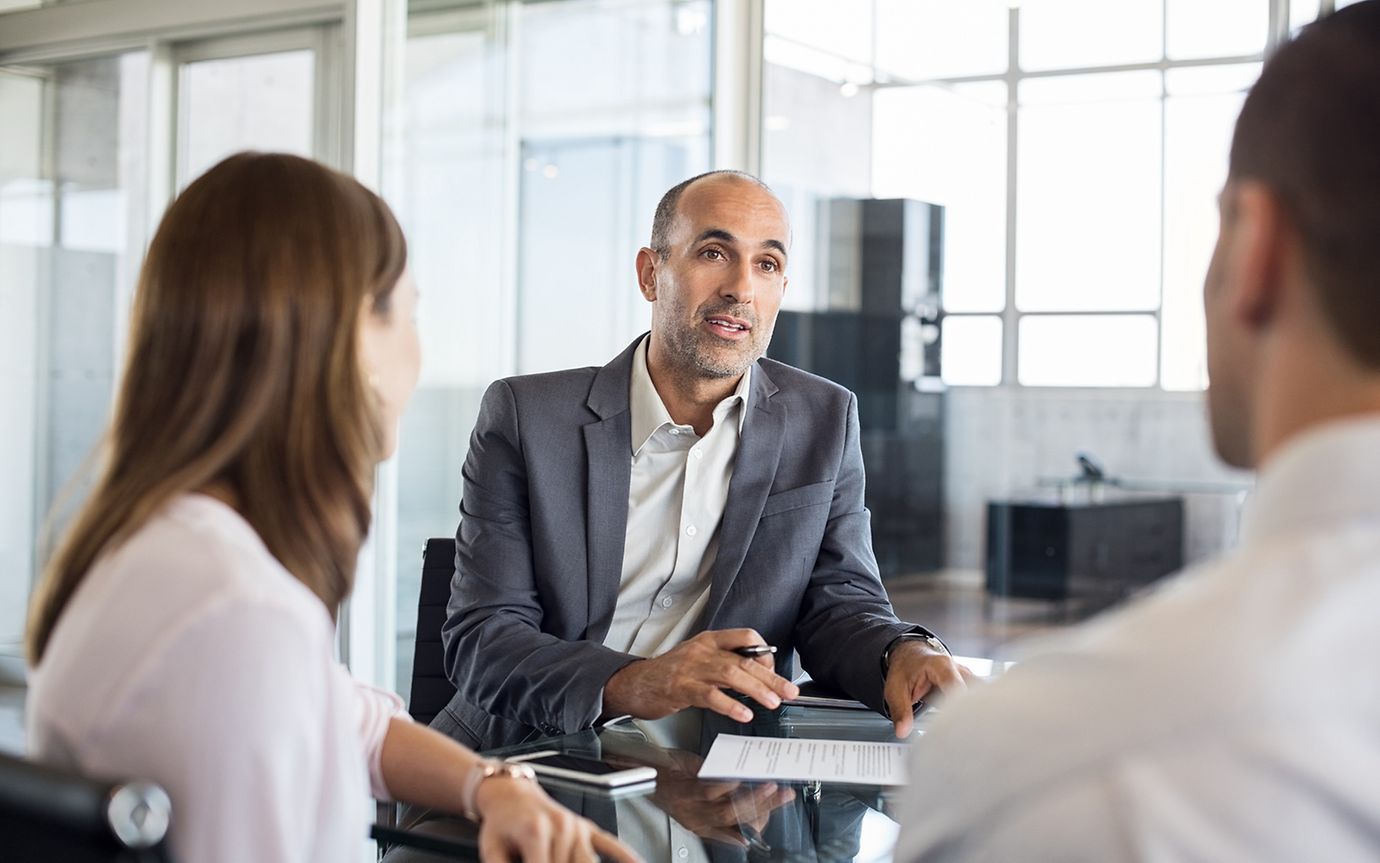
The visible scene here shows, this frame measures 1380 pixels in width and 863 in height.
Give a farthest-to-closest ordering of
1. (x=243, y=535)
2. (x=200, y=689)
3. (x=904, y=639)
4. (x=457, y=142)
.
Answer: (x=457, y=142) < (x=904, y=639) < (x=243, y=535) < (x=200, y=689)

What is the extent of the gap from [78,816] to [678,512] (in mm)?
1604

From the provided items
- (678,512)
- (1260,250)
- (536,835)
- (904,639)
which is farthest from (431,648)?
(1260,250)

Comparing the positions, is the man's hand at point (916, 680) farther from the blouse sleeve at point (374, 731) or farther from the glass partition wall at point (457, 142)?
the glass partition wall at point (457, 142)

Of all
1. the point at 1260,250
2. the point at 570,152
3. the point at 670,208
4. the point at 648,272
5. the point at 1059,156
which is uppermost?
the point at 570,152

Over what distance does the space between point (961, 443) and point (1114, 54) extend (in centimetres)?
123

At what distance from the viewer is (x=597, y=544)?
2234 mm

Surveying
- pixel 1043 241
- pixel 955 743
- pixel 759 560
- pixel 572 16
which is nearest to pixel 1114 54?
pixel 1043 241

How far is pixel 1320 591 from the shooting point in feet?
2.18

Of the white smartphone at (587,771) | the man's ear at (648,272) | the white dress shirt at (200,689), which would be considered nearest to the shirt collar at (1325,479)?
the white dress shirt at (200,689)

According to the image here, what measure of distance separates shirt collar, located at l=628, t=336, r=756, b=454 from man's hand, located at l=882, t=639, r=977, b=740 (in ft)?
2.01

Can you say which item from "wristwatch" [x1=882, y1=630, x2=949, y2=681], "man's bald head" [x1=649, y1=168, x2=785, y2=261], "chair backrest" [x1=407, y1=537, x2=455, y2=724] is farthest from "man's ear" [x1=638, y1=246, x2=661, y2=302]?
"wristwatch" [x1=882, y1=630, x2=949, y2=681]

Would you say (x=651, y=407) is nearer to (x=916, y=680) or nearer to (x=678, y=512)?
(x=678, y=512)

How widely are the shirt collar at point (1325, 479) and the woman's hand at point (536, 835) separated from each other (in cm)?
70

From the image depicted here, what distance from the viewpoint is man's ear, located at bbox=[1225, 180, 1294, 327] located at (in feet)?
2.54
